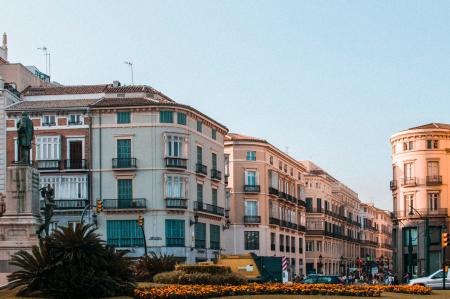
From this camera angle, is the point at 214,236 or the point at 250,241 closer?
the point at 214,236

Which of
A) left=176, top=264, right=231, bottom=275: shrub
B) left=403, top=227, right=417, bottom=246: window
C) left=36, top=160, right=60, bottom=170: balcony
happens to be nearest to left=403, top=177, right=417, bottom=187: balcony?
left=403, top=227, right=417, bottom=246: window

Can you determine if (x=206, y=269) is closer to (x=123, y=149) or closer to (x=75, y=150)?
(x=123, y=149)

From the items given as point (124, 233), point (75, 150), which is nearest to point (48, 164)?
point (75, 150)

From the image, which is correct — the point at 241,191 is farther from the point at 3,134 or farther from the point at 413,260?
the point at 3,134

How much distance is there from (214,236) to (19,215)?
52239mm

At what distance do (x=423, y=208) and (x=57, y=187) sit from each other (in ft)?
135

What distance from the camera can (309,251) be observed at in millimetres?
132500

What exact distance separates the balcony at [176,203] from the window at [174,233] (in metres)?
1.25

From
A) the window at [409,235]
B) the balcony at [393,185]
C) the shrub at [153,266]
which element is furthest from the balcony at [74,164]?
the balcony at [393,185]

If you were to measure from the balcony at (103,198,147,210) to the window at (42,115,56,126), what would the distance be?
839cm

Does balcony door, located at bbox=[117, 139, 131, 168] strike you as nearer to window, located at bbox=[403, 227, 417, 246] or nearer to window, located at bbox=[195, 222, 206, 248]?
window, located at bbox=[195, 222, 206, 248]

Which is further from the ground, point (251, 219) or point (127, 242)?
point (251, 219)

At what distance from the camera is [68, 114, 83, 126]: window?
78938mm

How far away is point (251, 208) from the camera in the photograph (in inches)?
3925
